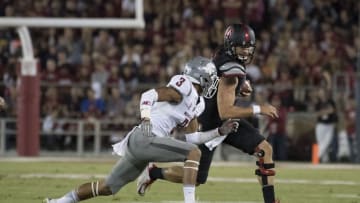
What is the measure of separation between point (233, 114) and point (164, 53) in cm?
994

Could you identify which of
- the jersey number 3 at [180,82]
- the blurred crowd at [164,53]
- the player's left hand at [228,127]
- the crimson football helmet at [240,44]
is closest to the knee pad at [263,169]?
the player's left hand at [228,127]

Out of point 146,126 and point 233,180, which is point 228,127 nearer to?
point 146,126

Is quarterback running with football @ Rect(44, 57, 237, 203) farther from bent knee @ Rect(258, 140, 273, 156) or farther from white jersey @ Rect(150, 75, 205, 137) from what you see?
bent knee @ Rect(258, 140, 273, 156)

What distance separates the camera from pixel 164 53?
1898 centimetres

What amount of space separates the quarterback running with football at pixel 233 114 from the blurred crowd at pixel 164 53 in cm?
797

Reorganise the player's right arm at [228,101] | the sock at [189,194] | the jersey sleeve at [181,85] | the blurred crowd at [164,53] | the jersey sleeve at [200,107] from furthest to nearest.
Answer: the blurred crowd at [164,53], the player's right arm at [228,101], the jersey sleeve at [200,107], the sock at [189,194], the jersey sleeve at [181,85]

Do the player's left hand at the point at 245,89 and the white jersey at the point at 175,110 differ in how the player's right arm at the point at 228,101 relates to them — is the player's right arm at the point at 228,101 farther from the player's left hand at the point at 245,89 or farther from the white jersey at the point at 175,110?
the white jersey at the point at 175,110

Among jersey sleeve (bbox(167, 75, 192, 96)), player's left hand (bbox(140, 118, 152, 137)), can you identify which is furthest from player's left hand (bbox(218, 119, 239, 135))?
player's left hand (bbox(140, 118, 152, 137))

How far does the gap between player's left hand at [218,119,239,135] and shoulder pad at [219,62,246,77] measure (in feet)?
1.46

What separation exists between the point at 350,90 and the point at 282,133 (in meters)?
1.60

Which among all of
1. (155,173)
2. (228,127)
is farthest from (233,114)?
(155,173)

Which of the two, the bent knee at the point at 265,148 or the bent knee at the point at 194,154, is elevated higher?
the bent knee at the point at 194,154

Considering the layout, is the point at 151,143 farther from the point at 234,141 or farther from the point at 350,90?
the point at 350,90

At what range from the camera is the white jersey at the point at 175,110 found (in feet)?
27.2
